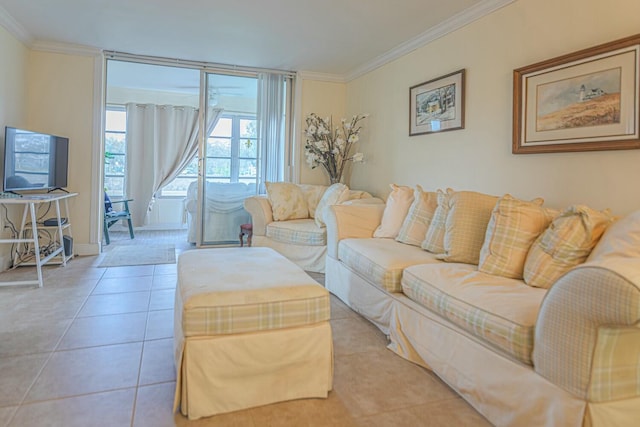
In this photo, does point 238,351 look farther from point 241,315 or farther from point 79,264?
point 79,264

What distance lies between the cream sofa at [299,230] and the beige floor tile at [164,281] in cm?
92

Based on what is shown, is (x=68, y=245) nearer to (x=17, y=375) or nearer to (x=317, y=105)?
(x=17, y=375)

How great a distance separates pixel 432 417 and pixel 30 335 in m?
2.23

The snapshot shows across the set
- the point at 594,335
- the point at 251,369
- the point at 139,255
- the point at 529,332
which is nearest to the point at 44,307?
the point at 139,255

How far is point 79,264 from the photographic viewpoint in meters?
3.96

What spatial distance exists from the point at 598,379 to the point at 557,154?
158 cm

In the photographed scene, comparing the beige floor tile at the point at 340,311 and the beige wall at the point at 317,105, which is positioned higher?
the beige wall at the point at 317,105

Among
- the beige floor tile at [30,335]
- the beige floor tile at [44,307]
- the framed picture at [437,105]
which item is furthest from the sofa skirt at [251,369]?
the framed picture at [437,105]

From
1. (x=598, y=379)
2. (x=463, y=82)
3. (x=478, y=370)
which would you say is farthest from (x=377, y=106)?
(x=598, y=379)

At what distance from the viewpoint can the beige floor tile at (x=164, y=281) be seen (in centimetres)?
328

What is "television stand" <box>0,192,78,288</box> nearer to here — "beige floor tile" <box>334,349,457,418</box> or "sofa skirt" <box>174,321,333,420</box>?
"sofa skirt" <box>174,321,333,420</box>

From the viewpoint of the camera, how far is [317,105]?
16.7 feet

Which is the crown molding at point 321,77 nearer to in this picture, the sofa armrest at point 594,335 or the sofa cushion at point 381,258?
the sofa cushion at point 381,258

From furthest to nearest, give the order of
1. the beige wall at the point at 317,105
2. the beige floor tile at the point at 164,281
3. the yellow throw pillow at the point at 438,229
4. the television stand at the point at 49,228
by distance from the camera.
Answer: the beige wall at the point at 317,105
the television stand at the point at 49,228
the beige floor tile at the point at 164,281
the yellow throw pillow at the point at 438,229
